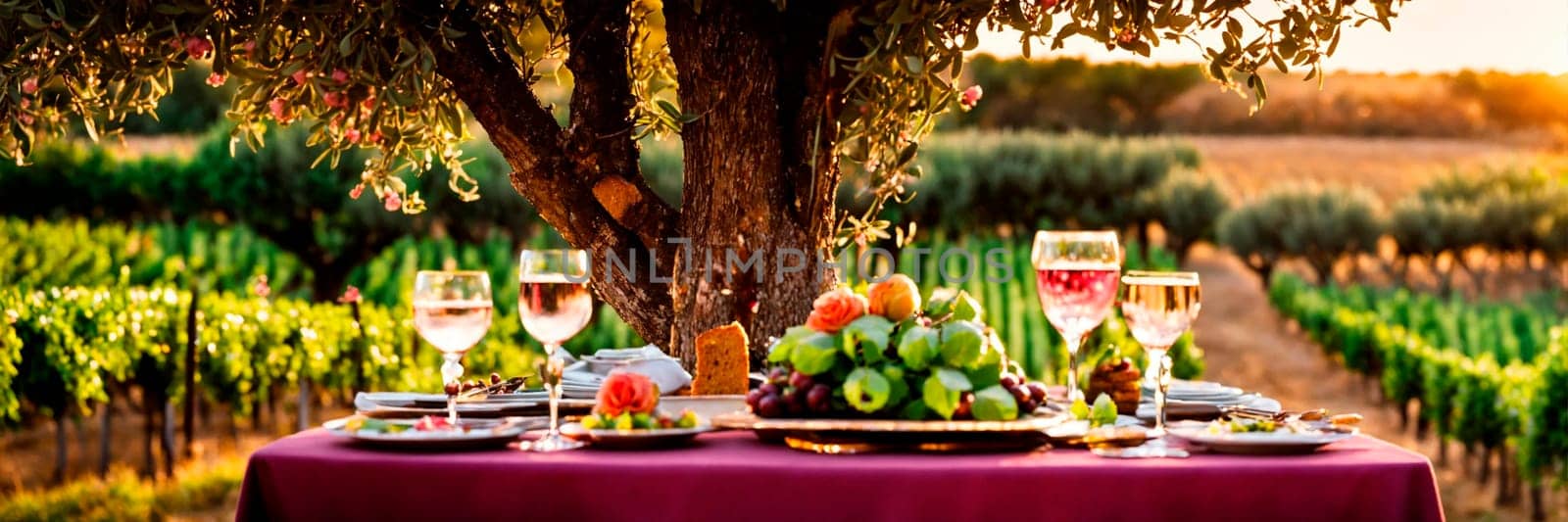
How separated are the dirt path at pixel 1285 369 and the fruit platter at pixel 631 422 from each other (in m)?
9.30

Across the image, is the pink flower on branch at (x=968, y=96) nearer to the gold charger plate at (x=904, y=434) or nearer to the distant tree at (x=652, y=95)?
the distant tree at (x=652, y=95)

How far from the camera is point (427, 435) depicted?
7.00 ft

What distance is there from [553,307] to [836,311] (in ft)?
1.28

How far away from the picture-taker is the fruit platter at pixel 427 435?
2.13m

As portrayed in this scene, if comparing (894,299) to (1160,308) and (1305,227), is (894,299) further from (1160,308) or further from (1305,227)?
(1305,227)

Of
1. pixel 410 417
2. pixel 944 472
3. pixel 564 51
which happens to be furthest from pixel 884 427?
pixel 564 51

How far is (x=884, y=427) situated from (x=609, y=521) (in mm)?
375

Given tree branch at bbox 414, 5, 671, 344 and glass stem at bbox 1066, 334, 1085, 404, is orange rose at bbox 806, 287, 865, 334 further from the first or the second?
tree branch at bbox 414, 5, 671, 344

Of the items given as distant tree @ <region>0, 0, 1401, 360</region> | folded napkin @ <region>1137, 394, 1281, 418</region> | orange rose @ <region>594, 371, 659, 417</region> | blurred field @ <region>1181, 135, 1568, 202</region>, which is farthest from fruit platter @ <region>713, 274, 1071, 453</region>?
blurred field @ <region>1181, 135, 1568, 202</region>

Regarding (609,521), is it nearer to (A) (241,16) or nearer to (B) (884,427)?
(B) (884,427)

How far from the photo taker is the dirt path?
1149cm


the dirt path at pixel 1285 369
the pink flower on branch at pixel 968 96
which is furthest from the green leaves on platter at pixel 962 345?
the dirt path at pixel 1285 369

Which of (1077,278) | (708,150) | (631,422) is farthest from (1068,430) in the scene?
(708,150)

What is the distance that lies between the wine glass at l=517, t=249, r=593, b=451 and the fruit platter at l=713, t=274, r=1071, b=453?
23 cm
